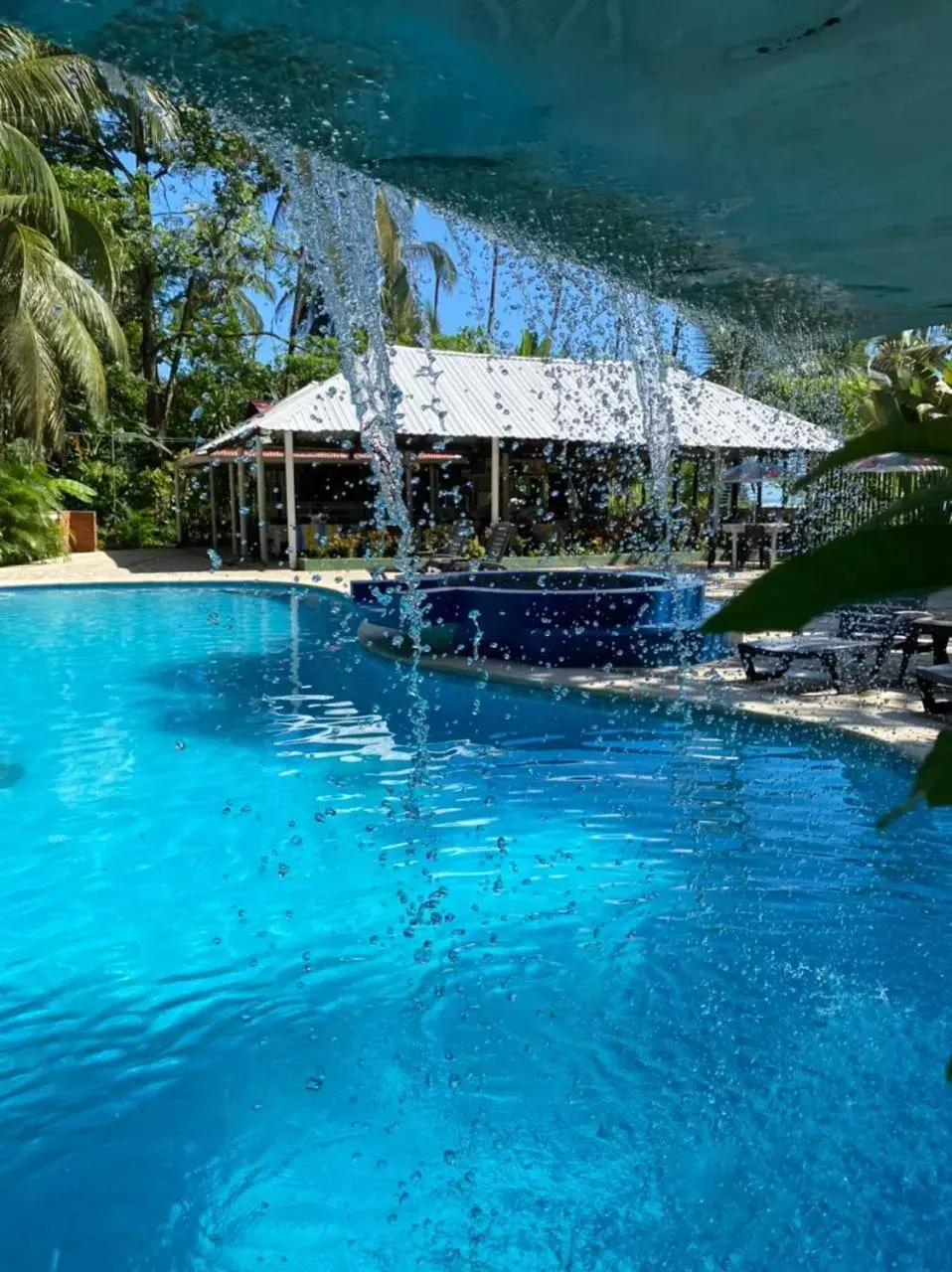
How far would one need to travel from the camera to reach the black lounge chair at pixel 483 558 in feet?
56.9

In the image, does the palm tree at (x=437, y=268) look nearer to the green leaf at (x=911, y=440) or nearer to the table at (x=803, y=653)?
the table at (x=803, y=653)

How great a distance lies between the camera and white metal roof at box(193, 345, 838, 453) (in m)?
21.5

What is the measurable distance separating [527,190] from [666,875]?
162 inches

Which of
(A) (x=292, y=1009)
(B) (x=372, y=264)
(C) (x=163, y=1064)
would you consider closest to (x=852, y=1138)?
(A) (x=292, y=1009)

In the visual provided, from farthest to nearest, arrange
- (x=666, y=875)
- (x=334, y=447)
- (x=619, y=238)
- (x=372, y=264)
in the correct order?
(x=334, y=447), (x=666, y=875), (x=372, y=264), (x=619, y=238)

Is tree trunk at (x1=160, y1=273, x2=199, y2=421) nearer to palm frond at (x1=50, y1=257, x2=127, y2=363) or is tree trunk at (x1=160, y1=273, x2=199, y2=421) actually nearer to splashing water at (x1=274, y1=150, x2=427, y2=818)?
palm frond at (x1=50, y1=257, x2=127, y2=363)

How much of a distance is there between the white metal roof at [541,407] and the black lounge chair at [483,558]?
2.60 metres

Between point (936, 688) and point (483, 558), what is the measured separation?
1081cm

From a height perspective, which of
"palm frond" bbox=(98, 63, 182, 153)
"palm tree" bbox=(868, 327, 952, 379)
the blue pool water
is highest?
"palm frond" bbox=(98, 63, 182, 153)

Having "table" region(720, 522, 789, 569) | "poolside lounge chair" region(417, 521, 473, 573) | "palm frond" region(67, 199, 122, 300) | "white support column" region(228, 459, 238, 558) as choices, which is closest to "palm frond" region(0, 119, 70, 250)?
"palm frond" region(67, 199, 122, 300)

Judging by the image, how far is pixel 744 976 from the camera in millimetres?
4773

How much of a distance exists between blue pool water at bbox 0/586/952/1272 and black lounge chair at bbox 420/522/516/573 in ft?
28.7

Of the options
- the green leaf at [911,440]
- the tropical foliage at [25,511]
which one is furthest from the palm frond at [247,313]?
the green leaf at [911,440]

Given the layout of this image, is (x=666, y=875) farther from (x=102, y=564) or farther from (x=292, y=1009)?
(x=102, y=564)
